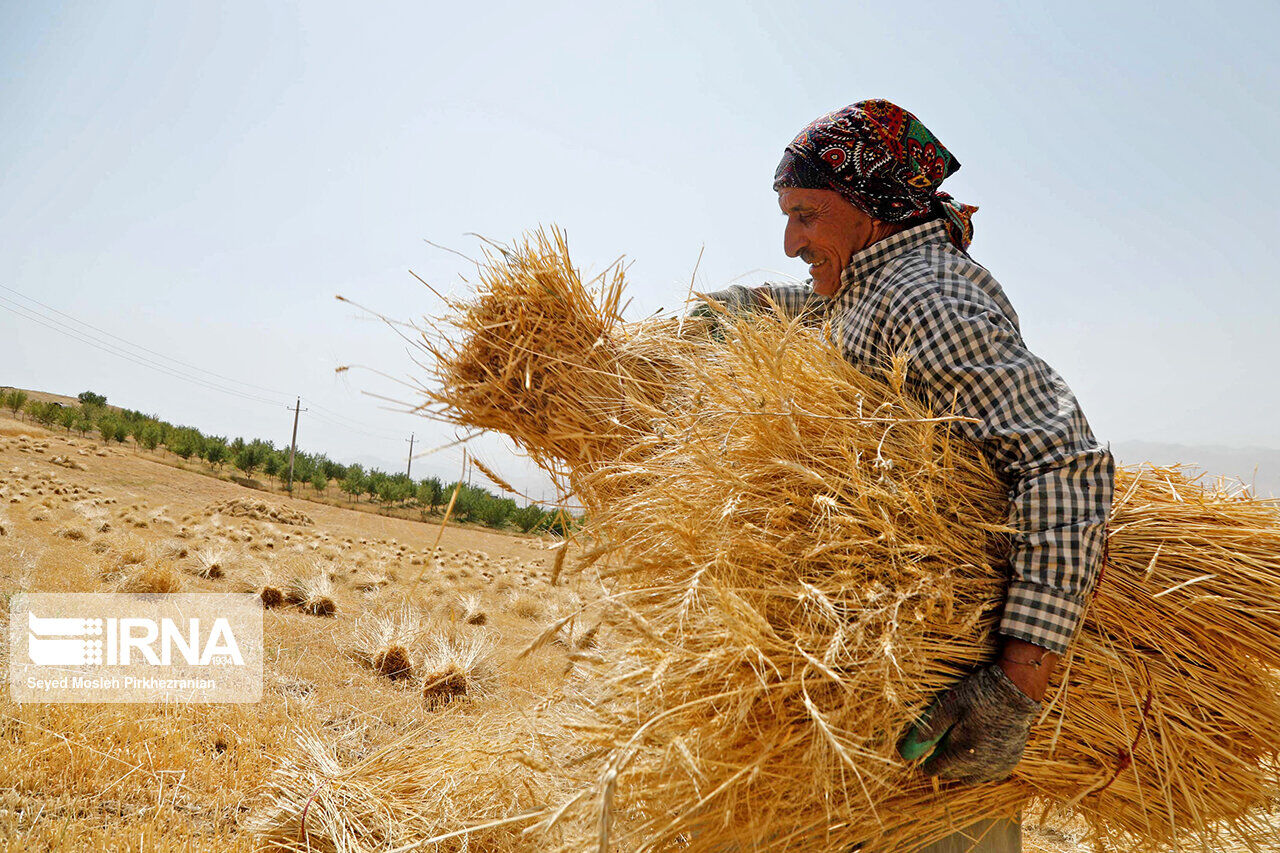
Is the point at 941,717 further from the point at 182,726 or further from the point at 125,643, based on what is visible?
the point at 125,643

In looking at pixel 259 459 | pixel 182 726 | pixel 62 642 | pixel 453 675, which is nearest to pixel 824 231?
pixel 182 726

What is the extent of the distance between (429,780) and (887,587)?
226 cm

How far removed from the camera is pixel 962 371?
1167 mm

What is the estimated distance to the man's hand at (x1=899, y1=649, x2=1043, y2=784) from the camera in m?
1.08

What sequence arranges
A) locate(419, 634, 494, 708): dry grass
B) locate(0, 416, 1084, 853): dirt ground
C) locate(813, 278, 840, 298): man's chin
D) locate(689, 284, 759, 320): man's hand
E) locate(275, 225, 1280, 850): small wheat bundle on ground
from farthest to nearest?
locate(419, 634, 494, 708): dry grass → locate(0, 416, 1084, 853): dirt ground → locate(689, 284, 759, 320): man's hand → locate(813, 278, 840, 298): man's chin → locate(275, 225, 1280, 850): small wheat bundle on ground

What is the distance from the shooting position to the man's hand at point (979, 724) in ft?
3.53

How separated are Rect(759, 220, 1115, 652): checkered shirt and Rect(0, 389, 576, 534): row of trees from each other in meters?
26.6

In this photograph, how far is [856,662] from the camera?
1015mm

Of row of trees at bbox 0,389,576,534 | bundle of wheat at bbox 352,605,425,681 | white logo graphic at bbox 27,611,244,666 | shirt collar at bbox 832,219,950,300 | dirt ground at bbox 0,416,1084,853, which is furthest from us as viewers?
row of trees at bbox 0,389,576,534

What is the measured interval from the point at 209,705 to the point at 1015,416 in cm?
418

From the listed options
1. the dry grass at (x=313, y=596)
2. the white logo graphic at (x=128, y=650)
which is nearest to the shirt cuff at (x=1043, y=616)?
the white logo graphic at (x=128, y=650)

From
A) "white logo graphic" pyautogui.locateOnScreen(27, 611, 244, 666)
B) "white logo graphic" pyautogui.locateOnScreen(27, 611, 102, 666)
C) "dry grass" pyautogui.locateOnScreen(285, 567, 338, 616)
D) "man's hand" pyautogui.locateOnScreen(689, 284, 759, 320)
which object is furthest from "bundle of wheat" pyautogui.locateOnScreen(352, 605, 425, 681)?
"man's hand" pyautogui.locateOnScreen(689, 284, 759, 320)

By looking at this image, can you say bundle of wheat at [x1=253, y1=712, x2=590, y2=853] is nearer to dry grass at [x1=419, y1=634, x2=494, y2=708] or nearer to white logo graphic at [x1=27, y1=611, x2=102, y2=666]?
dry grass at [x1=419, y1=634, x2=494, y2=708]

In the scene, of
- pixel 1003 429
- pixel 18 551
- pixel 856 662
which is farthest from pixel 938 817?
pixel 18 551
